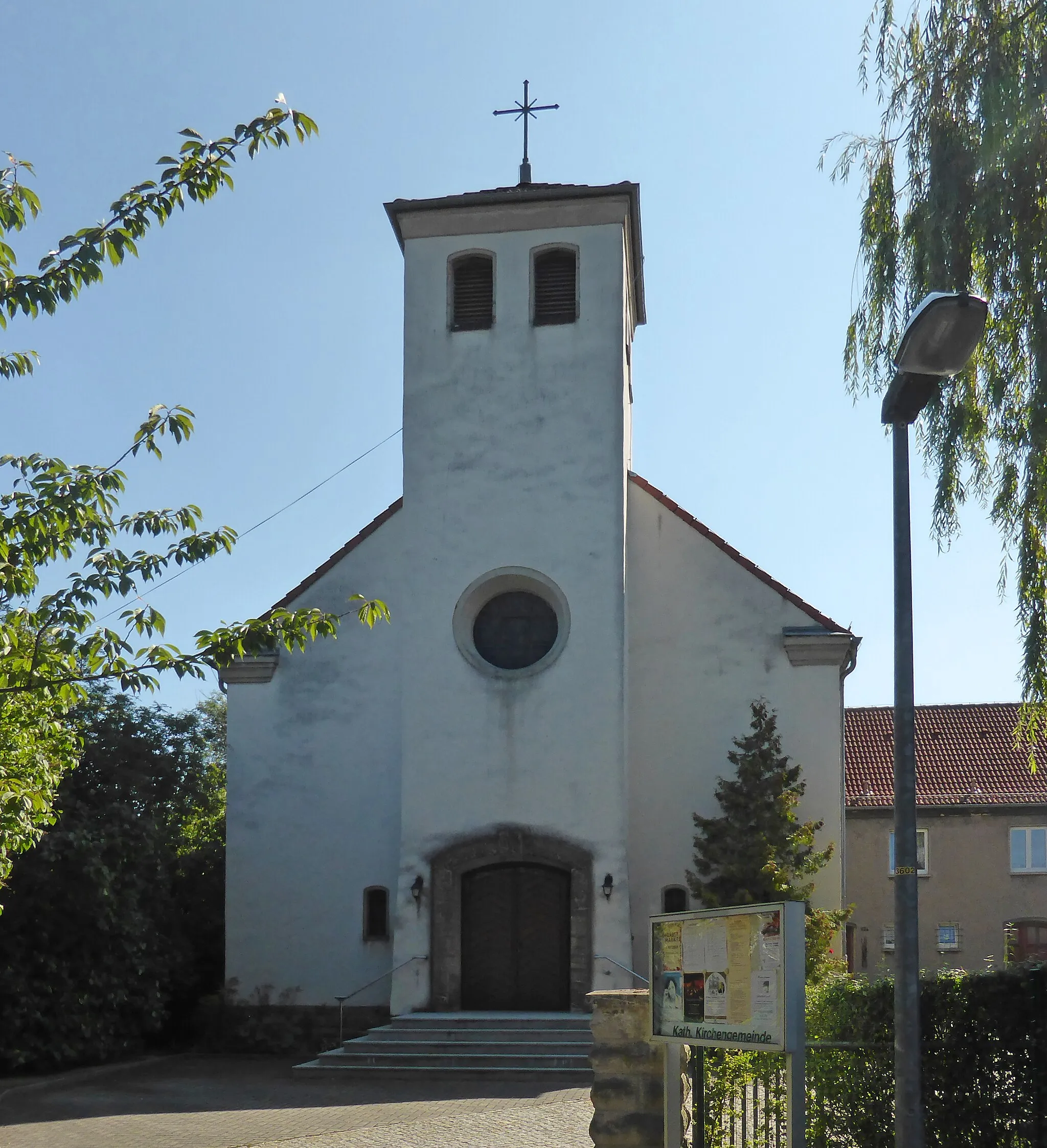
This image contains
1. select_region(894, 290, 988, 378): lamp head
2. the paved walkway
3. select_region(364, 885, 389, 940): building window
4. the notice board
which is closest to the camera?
select_region(894, 290, 988, 378): lamp head

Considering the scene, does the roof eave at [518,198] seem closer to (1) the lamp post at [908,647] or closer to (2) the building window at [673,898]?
(2) the building window at [673,898]

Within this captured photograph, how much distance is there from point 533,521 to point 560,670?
7.85 ft

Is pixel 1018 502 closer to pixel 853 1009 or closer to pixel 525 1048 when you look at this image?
pixel 853 1009

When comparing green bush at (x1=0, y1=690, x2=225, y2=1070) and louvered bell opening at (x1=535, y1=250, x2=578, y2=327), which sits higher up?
louvered bell opening at (x1=535, y1=250, x2=578, y2=327)

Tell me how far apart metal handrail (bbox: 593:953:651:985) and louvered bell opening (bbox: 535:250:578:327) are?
388 inches

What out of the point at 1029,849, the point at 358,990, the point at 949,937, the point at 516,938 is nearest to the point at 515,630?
the point at 516,938

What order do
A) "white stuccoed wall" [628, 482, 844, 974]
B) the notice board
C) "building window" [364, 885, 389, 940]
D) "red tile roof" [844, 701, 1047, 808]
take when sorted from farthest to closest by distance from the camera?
"red tile roof" [844, 701, 1047, 808] < "building window" [364, 885, 389, 940] < "white stuccoed wall" [628, 482, 844, 974] < the notice board

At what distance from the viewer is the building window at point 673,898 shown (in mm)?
20750

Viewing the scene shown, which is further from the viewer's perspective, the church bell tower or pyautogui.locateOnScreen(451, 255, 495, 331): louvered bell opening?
pyautogui.locateOnScreen(451, 255, 495, 331): louvered bell opening

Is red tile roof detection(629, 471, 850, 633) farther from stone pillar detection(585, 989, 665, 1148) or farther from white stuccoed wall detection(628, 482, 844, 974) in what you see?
stone pillar detection(585, 989, 665, 1148)

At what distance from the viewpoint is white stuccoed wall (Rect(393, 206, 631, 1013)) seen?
20.0m

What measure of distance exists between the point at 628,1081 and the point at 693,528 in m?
13.2

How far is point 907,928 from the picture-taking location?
21.9 ft

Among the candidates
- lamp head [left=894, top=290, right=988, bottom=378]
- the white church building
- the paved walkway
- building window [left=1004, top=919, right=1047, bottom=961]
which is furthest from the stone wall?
building window [left=1004, top=919, right=1047, bottom=961]
